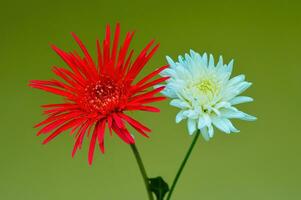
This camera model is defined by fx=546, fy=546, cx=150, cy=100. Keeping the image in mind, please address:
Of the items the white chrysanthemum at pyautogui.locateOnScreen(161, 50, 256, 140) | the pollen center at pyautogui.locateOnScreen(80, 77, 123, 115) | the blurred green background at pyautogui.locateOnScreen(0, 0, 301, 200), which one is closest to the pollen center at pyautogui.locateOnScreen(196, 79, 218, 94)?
the white chrysanthemum at pyautogui.locateOnScreen(161, 50, 256, 140)

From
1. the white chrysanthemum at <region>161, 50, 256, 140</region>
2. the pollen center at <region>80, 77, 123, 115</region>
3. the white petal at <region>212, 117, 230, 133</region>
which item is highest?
the pollen center at <region>80, 77, 123, 115</region>

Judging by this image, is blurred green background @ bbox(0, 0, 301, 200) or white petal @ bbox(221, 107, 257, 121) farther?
blurred green background @ bbox(0, 0, 301, 200)

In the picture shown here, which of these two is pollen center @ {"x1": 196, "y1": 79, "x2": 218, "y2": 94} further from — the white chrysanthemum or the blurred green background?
the blurred green background

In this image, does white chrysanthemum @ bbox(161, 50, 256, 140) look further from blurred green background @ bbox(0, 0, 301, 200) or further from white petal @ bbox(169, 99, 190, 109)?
blurred green background @ bbox(0, 0, 301, 200)

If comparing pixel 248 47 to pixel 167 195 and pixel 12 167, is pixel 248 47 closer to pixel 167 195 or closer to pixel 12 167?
pixel 12 167

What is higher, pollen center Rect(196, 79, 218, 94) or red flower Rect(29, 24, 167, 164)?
red flower Rect(29, 24, 167, 164)

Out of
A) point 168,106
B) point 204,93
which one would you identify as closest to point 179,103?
point 204,93

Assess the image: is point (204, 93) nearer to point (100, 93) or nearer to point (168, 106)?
point (100, 93)

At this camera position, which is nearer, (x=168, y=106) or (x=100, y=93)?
(x=100, y=93)
